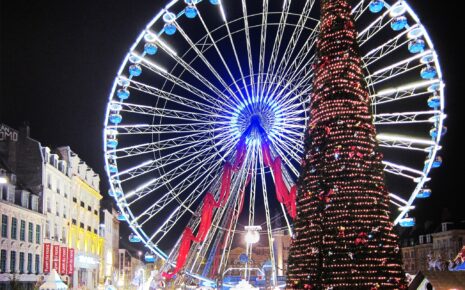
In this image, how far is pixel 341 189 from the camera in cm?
1593

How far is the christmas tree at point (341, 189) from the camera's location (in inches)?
608

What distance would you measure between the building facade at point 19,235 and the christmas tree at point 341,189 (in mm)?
27208

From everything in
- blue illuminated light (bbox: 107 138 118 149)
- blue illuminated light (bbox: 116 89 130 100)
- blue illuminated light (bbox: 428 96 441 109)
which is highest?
blue illuminated light (bbox: 116 89 130 100)

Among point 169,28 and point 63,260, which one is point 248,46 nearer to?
point 169,28

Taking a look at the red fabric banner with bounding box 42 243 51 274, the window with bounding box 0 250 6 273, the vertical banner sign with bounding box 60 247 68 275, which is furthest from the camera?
the vertical banner sign with bounding box 60 247 68 275

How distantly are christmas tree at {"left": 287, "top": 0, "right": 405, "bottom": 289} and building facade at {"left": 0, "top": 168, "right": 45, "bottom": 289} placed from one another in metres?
27.2

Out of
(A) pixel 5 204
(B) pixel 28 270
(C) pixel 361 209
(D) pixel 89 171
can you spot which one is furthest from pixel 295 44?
(D) pixel 89 171

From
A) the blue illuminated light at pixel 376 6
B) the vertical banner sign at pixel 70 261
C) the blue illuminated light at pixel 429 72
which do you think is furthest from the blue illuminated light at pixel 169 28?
the vertical banner sign at pixel 70 261

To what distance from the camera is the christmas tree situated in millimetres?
15453

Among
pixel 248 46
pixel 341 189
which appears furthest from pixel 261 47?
pixel 341 189

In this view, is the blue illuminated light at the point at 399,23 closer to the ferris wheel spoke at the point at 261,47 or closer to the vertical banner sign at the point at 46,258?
the ferris wheel spoke at the point at 261,47

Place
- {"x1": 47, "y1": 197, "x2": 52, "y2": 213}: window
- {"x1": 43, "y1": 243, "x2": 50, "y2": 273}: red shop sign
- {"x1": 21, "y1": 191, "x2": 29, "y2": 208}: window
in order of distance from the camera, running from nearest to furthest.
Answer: {"x1": 21, "y1": 191, "x2": 29, "y2": 208}: window → {"x1": 43, "y1": 243, "x2": 50, "y2": 273}: red shop sign → {"x1": 47, "y1": 197, "x2": 52, "y2": 213}: window

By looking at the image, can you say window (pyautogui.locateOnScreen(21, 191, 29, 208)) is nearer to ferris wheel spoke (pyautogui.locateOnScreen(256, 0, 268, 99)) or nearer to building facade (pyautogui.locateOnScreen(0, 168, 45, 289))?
building facade (pyautogui.locateOnScreen(0, 168, 45, 289))

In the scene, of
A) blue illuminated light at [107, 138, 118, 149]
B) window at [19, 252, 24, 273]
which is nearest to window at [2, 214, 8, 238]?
window at [19, 252, 24, 273]
